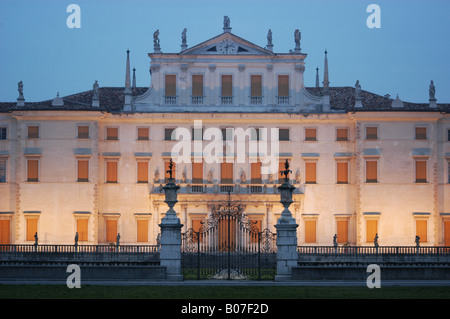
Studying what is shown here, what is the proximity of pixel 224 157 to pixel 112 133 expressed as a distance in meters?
8.20

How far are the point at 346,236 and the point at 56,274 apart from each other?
28.3 metres

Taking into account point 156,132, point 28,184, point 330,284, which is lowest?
point 330,284

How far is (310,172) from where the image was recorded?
5425cm

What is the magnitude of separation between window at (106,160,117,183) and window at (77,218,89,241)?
3315mm

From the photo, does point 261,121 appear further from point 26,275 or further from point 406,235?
point 26,275

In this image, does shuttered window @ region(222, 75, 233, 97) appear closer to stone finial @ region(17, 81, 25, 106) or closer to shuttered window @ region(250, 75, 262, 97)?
shuttered window @ region(250, 75, 262, 97)

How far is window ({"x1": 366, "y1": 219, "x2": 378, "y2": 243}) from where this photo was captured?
53.0m

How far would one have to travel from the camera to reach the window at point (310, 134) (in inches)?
2143

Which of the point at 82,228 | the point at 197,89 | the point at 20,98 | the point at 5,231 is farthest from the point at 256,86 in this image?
the point at 5,231

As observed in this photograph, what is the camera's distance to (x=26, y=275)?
98.8 ft
